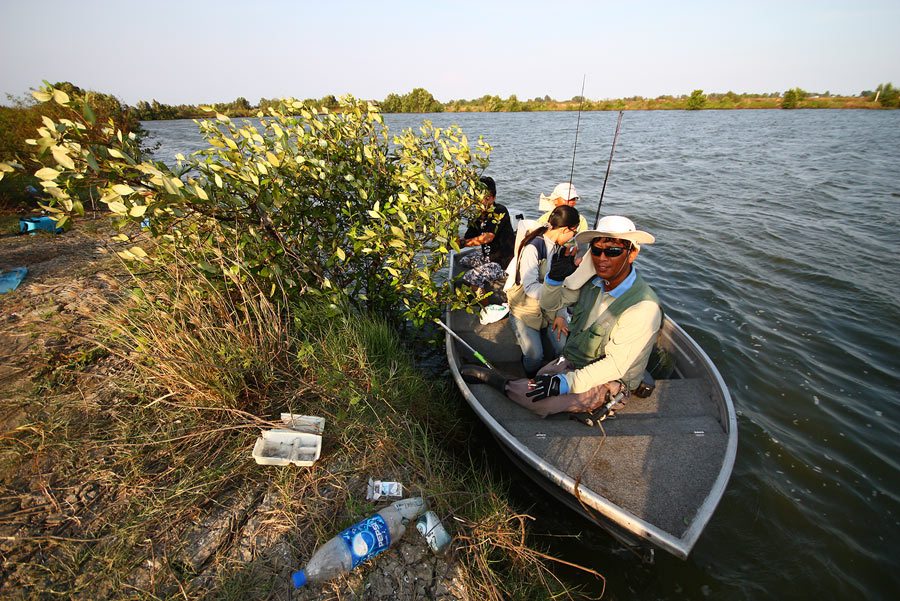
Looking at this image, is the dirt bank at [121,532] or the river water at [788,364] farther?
the river water at [788,364]

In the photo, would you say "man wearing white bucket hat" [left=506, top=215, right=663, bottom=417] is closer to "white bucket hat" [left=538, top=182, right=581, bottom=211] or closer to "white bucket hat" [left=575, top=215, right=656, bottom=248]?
"white bucket hat" [left=575, top=215, right=656, bottom=248]

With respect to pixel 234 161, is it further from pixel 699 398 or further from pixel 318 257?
pixel 699 398

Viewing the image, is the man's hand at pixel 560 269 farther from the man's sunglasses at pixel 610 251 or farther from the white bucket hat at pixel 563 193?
the white bucket hat at pixel 563 193

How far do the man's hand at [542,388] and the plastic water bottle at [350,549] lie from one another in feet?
5.68

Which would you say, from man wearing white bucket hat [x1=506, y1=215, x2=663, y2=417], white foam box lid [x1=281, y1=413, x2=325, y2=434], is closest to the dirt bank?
white foam box lid [x1=281, y1=413, x2=325, y2=434]

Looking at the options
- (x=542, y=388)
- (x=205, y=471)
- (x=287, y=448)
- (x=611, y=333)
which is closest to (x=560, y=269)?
(x=611, y=333)

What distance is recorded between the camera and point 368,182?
15.8 ft

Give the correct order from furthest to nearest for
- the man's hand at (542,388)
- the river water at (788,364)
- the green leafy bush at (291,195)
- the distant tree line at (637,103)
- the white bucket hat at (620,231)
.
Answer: the distant tree line at (637,103), the man's hand at (542,388), the river water at (788,364), the white bucket hat at (620,231), the green leafy bush at (291,195)

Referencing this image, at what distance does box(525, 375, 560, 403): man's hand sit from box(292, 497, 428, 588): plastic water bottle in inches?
68.2

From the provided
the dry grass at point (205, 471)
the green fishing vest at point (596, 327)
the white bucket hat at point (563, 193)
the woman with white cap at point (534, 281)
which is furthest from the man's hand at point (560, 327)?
the white bucket hat at point (563, 193)

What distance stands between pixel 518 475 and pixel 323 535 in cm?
234

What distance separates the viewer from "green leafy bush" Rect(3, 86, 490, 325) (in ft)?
9.45

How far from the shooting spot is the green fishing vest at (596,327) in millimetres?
3309

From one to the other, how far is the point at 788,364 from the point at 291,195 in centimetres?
767
